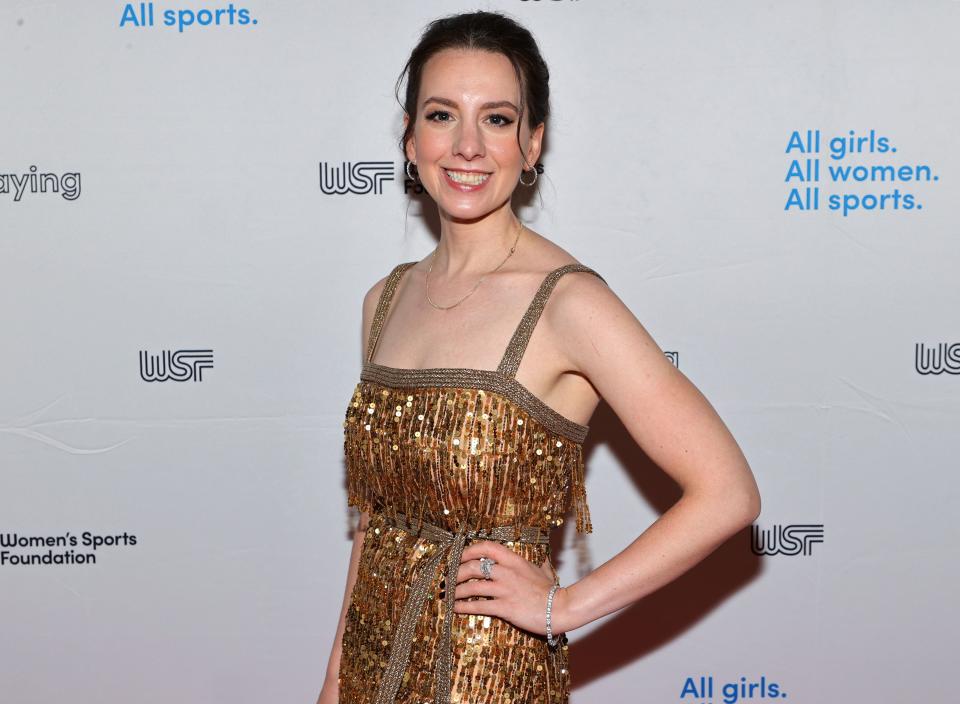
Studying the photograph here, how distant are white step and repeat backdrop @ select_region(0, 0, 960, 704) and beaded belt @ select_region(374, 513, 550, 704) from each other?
0.78 m

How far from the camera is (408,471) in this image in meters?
1.55

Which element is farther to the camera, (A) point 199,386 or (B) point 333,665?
(A) point 199,386

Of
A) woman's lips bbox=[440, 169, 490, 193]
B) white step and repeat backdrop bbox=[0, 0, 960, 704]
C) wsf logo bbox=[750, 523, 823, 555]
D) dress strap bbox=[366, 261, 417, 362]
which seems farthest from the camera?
wsf logo bbox=[750, 523, 823, 555]

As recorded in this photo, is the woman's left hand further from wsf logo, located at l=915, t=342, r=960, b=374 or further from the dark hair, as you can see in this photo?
wsf logo, located at l=915, t=342, r=960, b=374

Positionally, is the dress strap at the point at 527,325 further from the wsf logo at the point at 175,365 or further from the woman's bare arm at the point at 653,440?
the wsf logo at the point at 175,365

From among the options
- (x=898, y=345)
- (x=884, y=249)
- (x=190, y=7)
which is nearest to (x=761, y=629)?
(x=898, y=345)

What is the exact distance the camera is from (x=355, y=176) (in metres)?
2.25

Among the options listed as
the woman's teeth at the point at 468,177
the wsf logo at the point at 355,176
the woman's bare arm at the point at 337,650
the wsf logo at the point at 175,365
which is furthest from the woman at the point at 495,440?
the wsf logo at the point at 175,365

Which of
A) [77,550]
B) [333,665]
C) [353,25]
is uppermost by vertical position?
[353,25]

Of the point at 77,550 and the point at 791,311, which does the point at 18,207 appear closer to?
the point at 77,550

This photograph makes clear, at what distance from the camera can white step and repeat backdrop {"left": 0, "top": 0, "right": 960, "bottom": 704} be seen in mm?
2186

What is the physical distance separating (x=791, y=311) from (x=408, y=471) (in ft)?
3.66

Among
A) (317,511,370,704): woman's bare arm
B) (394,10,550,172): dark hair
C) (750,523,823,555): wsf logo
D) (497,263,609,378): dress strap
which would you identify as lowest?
(317,511,370,704): woman's bare arm

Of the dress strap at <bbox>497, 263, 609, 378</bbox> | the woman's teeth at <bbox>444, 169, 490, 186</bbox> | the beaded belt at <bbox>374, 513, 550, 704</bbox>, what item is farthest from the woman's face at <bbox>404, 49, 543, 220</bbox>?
the beaded belt at <bbox>374, 513, 550, 704</bbox>
